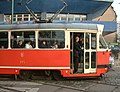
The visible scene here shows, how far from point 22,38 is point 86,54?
2.92m

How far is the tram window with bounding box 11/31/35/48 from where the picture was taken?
1541 cm

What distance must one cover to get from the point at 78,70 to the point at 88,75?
1.60ft

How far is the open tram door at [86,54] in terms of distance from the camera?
49.9 ft

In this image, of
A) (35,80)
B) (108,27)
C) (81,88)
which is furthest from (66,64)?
(108,27)

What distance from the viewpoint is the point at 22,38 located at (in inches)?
613

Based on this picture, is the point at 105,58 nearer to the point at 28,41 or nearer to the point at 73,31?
the point at 73,31

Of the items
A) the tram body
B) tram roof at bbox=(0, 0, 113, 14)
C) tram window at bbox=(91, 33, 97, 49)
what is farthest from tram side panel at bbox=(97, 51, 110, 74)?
tram roof at bbox=(0, 0, 113, 14)

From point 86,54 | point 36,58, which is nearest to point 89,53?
point 86,54

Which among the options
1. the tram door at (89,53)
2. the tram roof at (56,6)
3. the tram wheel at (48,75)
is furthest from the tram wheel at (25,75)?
the tram roof at (56,6)

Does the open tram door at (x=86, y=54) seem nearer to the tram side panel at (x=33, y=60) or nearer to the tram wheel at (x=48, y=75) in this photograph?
the tram side panel at (x=33, y=60)

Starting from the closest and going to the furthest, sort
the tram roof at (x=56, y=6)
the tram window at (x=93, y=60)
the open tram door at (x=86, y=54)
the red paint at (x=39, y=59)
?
the red paint at (x=39, y=59)
the open tram door at (x=86, y=54)
the tram window at (x=93, y=60)
the tram roof at (x=56, y=6)

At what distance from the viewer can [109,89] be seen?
1248cm

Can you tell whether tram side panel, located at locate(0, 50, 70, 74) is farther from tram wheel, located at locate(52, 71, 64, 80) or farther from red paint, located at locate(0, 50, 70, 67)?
tram wheel, located at locate(52, 71, 64, 80)

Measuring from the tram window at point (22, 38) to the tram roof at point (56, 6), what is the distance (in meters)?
32.8
